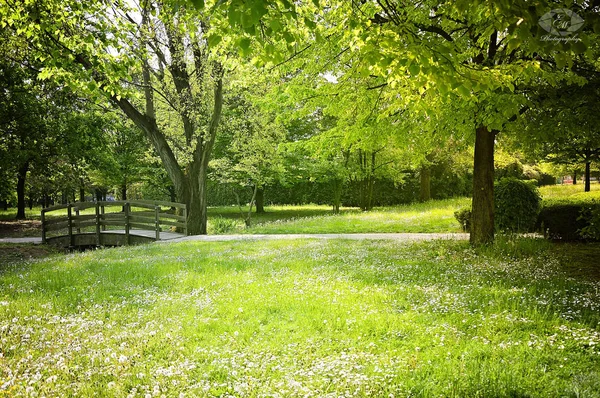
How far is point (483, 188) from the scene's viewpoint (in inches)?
404

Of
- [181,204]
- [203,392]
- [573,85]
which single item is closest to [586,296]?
[573,85]

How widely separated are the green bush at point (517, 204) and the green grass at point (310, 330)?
363 centimetres

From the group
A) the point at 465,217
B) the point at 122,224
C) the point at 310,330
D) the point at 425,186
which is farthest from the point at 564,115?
the point at 425,186

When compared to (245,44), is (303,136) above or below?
above

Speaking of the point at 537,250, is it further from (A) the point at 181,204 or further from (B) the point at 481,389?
(A) the point at 181,204

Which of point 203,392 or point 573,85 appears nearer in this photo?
point 203,392

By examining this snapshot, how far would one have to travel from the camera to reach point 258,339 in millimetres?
4945

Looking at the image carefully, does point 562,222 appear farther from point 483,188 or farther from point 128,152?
point 128,152

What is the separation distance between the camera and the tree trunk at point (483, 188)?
10172 millimetres

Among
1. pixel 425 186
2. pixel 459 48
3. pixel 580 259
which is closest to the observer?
pixel 459 48

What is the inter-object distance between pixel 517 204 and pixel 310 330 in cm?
1027

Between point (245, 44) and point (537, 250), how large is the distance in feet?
29.9

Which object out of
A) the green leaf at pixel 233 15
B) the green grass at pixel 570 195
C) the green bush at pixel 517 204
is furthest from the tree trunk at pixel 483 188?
the green leaf at pixel 233 15

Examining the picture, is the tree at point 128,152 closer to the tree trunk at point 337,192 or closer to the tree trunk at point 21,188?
the tree trunk at point 21,188
